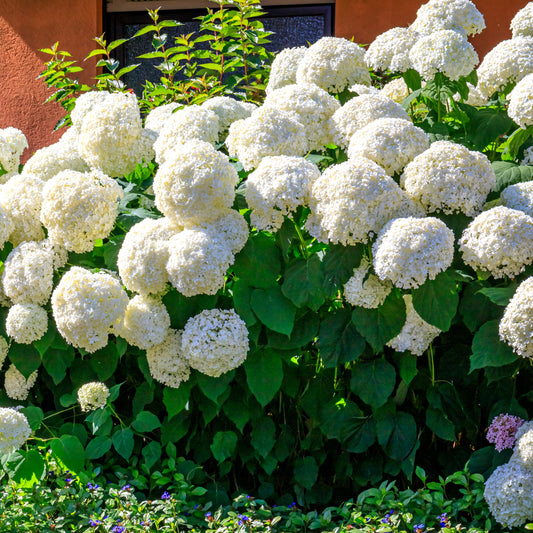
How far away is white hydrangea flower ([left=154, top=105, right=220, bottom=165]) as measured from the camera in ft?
10.0

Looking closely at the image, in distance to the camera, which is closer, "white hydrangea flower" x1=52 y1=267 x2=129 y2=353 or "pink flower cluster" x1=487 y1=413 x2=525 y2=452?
"pink flower cluster" x1=487 y1=413 x2=525 y2=452

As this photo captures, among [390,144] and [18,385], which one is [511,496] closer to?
[390,144]

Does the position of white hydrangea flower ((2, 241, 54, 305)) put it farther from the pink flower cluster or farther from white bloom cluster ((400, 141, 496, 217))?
the pink flower cluster

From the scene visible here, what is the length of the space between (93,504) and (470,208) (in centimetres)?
168

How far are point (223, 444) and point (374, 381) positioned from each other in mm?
613

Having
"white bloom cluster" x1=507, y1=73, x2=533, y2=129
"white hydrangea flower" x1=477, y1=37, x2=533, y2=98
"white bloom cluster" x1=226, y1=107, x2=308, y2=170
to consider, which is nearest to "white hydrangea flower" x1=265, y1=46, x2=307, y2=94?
"white bloom cluster" x1=226, y1=107, x2=308, y2=170

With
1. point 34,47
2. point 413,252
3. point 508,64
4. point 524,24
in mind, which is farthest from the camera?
point 34,47

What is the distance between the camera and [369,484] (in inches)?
120

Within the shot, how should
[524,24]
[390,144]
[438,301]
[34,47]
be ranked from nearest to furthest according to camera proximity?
[438,301]
[390,144]
[524,24]
[34,47]

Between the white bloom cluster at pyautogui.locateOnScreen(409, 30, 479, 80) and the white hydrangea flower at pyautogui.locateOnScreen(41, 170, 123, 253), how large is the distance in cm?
131

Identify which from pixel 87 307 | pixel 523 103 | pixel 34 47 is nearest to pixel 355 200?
pixel 523 103

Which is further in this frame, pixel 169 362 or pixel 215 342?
pixel 169 362

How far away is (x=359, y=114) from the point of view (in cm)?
299

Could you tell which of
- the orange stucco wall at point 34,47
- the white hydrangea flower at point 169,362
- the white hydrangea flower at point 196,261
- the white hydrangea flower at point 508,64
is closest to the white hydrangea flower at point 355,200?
the white hydrangea flower at point 196,261
